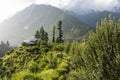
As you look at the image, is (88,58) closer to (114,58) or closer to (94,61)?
(94,61)

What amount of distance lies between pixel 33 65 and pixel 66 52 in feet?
79.7

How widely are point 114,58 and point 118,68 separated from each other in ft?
3.54

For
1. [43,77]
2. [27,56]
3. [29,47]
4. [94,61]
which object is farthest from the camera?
[29,47]

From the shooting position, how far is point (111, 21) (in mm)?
26031

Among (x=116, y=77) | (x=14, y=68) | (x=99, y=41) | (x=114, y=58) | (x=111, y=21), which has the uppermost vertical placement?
(x=111, y=21)

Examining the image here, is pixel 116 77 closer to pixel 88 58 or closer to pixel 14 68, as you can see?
pixel 88 58

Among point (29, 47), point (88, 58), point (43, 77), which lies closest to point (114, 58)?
point (88, 58)

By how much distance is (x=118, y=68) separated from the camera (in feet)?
82.3

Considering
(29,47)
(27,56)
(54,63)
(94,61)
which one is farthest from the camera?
(29,47)

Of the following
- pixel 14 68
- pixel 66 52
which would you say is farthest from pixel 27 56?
pixel 66 52

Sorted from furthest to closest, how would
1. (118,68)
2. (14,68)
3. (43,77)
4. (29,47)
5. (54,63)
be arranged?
(29,47), (14,68), (54,63), (43,77), (118,68)

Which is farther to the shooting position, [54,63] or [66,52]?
[66,52]

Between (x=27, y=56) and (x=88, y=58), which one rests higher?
(x=88, y=58)

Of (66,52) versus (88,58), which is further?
(66,52)
